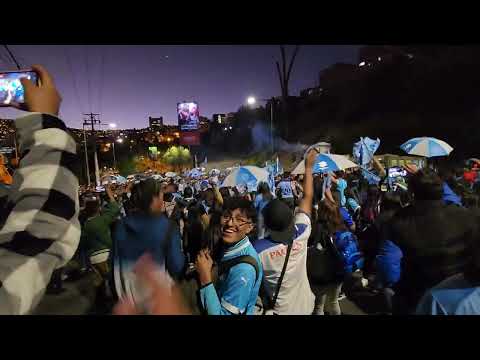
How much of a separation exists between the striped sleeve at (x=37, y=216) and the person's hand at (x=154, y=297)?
108cm

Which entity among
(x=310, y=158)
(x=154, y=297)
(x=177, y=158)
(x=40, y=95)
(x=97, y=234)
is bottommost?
(x=177, y=158)

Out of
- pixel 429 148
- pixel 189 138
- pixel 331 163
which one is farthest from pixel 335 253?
pixel 189 138

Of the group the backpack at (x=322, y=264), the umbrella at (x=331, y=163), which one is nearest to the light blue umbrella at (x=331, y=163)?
the umbrella at (x=331, y=163)

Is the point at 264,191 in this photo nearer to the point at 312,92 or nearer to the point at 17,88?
the point at 17,88

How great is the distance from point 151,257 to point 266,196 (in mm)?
4666

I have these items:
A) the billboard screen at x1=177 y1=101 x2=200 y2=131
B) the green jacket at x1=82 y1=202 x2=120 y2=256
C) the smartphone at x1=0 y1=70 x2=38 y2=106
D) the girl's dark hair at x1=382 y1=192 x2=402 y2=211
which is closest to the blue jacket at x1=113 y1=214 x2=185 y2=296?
the smartphone at x1=0 y1=70 x2=38 y2=106

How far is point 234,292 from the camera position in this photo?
1828mm

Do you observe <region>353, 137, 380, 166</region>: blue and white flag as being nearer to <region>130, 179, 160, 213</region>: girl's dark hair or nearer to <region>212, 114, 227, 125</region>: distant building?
<region>130, 179, 160, 213</region>: girl's dark hair

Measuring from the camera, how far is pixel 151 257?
2.71 meters

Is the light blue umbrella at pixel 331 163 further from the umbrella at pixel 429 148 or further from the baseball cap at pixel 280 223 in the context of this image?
the baseball cap at pixel 280 223

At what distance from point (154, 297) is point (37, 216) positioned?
1.40 metres

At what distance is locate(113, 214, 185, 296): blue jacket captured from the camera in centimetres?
262
